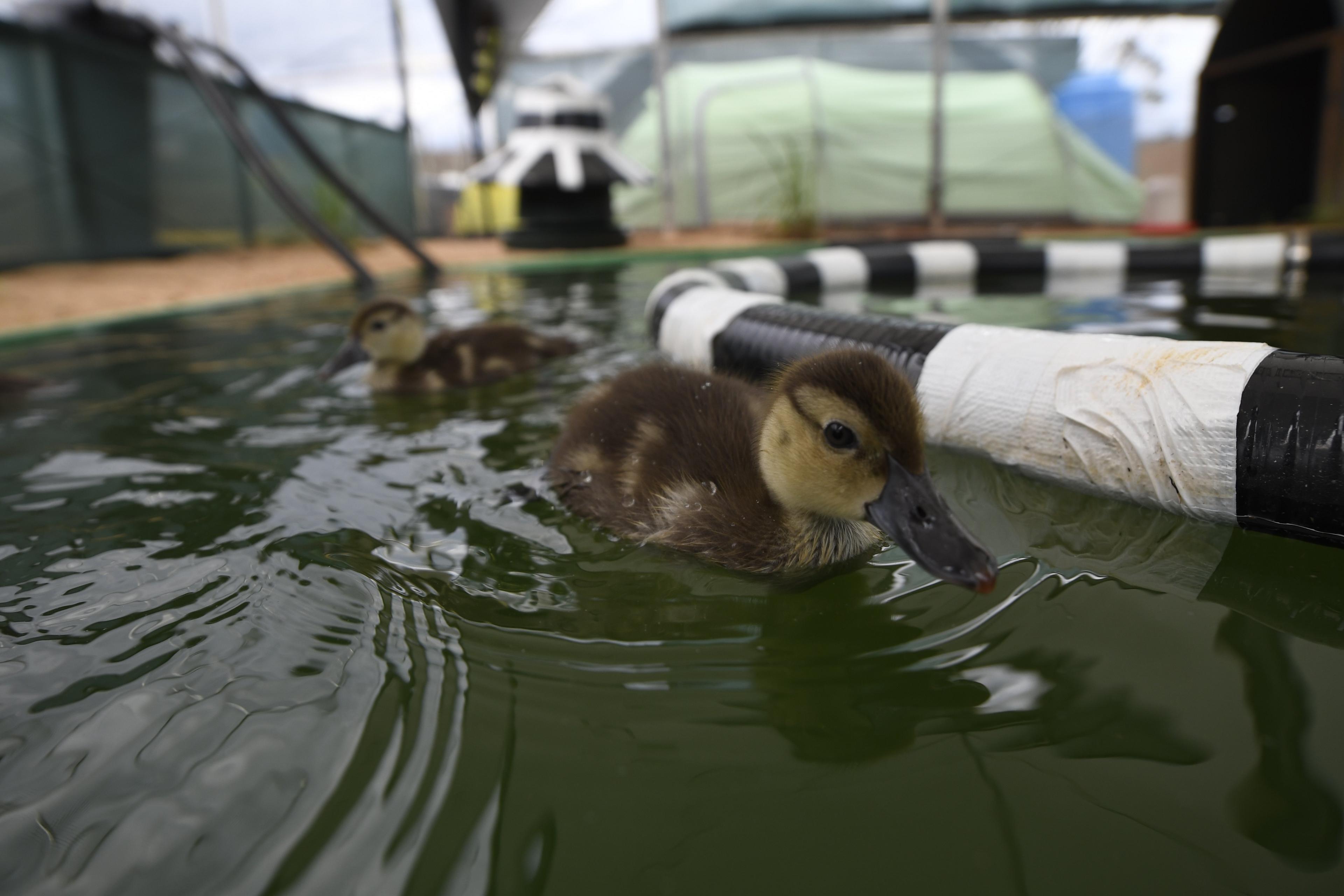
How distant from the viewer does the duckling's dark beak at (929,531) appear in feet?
4.65

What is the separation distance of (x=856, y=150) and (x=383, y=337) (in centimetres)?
1193

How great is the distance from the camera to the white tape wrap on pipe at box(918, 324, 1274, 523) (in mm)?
1881

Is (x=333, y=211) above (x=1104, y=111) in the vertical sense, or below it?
below

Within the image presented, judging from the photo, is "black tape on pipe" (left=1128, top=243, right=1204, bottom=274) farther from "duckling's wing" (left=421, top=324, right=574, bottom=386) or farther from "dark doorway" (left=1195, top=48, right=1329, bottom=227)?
"dark doorway" (left=1195, top=48, right=1329, bottom=227)

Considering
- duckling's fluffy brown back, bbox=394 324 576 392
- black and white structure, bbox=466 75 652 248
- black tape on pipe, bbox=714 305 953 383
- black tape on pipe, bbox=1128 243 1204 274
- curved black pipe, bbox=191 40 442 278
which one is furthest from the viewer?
black and white structure, bbox=466 75 652 248

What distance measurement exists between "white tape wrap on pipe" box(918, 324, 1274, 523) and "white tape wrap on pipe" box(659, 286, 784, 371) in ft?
3.60

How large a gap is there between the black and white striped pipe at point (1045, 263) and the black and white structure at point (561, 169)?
19.8ft

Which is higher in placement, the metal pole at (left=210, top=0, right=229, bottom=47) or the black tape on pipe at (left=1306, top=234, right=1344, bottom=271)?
the metal pole at (left=210, top=0, right=229, bottom=47)

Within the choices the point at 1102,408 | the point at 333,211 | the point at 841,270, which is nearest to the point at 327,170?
the point at 333,211

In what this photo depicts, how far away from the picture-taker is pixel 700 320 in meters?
3.67

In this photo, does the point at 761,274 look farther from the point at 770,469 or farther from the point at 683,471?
the point at 770,469

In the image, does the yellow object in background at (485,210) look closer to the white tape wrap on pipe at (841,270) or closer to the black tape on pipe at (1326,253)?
the white tape wrap on pipe at (841,270)

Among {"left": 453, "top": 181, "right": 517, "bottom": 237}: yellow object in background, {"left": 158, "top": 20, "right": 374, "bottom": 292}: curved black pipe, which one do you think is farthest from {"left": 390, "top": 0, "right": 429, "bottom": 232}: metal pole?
{"left": 158, "top": 20, "right": 374, "bottom": 292}: curved black pipe

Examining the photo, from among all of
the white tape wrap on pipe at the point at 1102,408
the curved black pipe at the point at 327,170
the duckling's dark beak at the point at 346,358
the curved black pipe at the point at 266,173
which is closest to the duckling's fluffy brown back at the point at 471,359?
the duckling's dark beak at the point at 346,358
